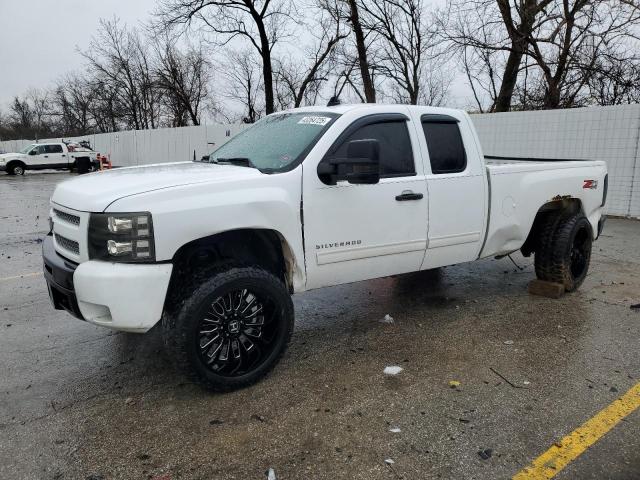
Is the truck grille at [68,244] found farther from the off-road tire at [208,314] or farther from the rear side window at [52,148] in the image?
the rear side window at [52,148]

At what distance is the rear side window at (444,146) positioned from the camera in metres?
4.41

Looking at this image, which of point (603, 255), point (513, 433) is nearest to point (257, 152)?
point (513, 433)

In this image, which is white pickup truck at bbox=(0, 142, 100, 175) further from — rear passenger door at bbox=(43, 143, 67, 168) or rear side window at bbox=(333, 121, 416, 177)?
rear side window at bbox=(333, 121, 416, 177)

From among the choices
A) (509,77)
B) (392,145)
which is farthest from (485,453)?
(509,77)

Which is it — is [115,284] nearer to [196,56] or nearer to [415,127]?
[415,127]

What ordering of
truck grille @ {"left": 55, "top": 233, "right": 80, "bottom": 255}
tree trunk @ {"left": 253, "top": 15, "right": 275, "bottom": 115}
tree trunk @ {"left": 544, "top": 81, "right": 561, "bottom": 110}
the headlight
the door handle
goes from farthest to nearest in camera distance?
tree trunk @ {"left": 253, "top": 15, "right": 275, "bottom": 115} < tree trunk @ {"left": 544, "top": 81, "right": 561, "bottom": 110} < the door handle < truck grille @ {"left": 55, "top": 233, "right": 80, "bottom": 255} < the headlight

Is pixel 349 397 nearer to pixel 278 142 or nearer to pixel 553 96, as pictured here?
pixel 278 142

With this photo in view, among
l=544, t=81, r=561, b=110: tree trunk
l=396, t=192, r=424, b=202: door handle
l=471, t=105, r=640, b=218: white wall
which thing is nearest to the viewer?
l=396, t=192, r=424, b=202: door handle

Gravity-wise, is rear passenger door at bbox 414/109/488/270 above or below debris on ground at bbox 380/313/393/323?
above

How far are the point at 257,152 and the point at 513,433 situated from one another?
2679 mm

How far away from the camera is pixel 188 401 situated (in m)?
3.35

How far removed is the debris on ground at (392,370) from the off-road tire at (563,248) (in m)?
2.56

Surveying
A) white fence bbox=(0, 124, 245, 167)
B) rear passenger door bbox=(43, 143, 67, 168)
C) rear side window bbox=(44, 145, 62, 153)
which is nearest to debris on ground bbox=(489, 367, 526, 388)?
white fence bbox=(0, 124, 245, 167)

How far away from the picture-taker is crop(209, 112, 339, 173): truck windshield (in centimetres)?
376
